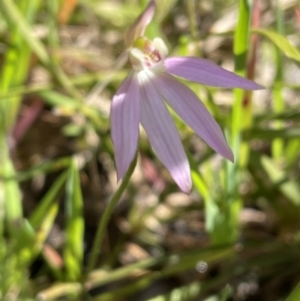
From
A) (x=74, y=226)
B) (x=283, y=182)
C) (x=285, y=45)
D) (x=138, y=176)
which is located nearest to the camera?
(x=285, y=45)

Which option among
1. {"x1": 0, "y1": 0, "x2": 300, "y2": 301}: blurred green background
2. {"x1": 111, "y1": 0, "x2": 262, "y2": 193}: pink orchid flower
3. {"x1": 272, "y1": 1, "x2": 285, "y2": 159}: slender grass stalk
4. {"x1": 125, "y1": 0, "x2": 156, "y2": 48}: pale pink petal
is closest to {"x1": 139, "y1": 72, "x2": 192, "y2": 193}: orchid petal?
{"x1": 111, "y1": 0, "x2": 262, "y2": 193}: pink orchid flower

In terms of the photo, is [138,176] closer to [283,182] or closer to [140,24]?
[283,182]

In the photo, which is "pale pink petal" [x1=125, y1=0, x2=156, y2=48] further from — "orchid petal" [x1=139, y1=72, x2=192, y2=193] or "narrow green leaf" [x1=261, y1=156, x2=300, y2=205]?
"narrow green leaf" [x1=261, y1=156, x2=300, y2=205]

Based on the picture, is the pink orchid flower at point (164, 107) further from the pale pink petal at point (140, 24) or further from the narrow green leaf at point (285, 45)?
the narrow green leaf at point (285, 45)

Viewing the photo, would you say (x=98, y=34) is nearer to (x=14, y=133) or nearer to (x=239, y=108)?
(x=14, y=133)

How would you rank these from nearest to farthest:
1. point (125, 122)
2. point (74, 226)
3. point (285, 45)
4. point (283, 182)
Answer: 1. point (125, 122)
2. point (285, 45)
3. point (74, 226)
4. point (283, 182)

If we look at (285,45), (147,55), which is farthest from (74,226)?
(285,45)
